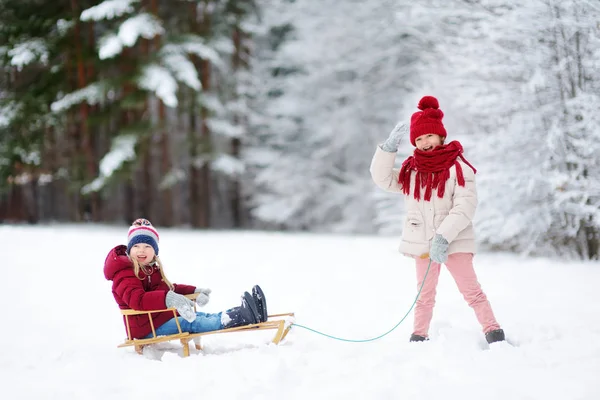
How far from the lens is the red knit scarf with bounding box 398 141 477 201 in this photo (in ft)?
12.9

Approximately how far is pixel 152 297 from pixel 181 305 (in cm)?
27

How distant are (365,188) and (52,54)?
9.64 meters

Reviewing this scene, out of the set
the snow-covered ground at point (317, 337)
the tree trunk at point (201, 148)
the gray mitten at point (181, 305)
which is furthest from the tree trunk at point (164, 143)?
the gray mitten at point (181, 305)

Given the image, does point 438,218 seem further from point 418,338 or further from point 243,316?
point 243,316

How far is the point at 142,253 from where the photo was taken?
4.24 metres

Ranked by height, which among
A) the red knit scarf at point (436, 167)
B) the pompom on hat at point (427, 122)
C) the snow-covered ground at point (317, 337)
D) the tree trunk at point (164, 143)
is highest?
the tree trunk at point (164, 143)

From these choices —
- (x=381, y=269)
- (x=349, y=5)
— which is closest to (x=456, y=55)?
(x=381, y=269)

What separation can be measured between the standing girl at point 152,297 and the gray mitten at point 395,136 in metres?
1.45

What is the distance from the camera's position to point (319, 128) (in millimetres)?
16688

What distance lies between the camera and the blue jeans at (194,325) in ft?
13.4

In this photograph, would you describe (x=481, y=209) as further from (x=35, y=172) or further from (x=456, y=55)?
(x=35, y=172)

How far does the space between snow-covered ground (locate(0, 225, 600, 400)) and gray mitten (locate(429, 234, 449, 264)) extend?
62cm

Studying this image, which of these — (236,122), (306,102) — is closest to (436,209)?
(306,102)

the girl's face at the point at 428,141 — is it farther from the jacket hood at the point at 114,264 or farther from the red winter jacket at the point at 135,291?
the jacket hood at the point at 114,264
